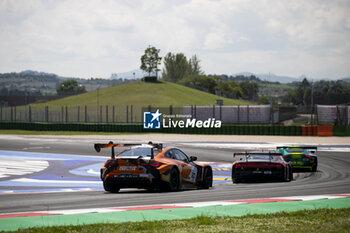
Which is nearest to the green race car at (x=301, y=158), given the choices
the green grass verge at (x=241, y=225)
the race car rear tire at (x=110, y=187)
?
the race car rear tire at (x=110, y=187)

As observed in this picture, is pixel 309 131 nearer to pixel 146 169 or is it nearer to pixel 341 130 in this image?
pixel 341 130

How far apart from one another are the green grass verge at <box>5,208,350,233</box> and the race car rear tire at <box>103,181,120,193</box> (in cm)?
471

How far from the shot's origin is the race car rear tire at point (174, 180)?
12.6 meters

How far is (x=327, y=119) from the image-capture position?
4906cm

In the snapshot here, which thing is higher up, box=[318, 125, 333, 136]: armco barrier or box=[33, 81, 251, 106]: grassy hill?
box=[33, 81, 251, 106]: grassy hill

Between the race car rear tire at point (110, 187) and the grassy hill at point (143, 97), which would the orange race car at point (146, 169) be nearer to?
the race car rear tire at point (110, 187)

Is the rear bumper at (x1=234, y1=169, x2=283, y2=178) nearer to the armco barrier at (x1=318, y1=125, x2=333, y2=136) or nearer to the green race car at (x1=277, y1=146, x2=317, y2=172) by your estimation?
the green race car at (x1=277, y1=146, x2=317, y2=172)

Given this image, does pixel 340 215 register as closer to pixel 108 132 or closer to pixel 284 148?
pixel 284 148

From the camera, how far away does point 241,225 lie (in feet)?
25.6

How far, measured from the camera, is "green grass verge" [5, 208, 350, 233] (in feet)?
24.5

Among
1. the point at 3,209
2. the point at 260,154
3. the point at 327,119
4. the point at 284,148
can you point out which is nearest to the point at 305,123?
the point at 327,119

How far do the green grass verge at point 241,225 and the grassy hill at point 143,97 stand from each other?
313 ft

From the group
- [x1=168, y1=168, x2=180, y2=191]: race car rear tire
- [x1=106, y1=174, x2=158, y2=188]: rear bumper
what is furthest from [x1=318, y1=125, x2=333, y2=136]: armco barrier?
[x1=106, y1=174, x2=158, y2=188]: rear bumper

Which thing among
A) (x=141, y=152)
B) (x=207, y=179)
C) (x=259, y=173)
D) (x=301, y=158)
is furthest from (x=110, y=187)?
(x=301, y=158)
